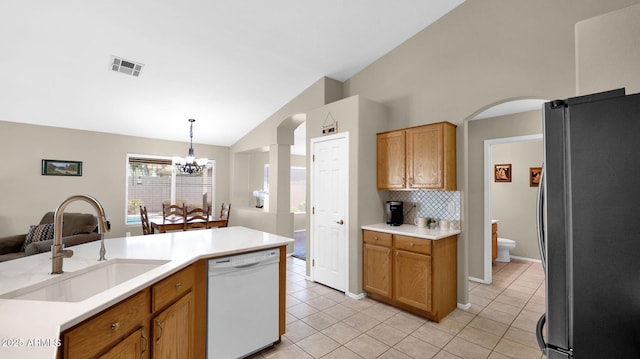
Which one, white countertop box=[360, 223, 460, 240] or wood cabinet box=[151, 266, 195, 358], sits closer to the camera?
wood cabinet box=[151, 266, 195, 358]

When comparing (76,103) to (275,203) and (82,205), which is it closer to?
(82,205)

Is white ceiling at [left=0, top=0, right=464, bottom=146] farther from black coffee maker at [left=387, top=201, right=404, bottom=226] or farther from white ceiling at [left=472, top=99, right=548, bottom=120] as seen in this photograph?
black coffee maker at [left=387, top=201, right=404, bottom=226]

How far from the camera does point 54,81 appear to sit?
12.5 ft

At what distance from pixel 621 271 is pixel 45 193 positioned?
7.31 m

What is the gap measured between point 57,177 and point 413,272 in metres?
6.39

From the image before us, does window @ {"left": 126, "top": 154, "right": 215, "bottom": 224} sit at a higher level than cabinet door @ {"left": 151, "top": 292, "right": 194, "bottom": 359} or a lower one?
higher

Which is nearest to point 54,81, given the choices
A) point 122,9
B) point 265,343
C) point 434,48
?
point 122,9

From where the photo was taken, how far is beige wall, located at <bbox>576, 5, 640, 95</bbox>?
1.69 meters

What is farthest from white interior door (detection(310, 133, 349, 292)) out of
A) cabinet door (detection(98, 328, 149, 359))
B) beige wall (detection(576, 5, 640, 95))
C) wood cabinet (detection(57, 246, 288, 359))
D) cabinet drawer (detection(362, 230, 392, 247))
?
cabinet door (detection(98, 328, 149, 359))

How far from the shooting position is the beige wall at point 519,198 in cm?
530

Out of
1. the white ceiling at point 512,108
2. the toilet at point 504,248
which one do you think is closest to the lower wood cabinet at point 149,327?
the white ceiling at point 512,108

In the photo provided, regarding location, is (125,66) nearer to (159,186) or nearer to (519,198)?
(159,186)

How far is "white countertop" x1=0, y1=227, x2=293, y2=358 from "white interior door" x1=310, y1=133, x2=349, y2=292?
142 cm

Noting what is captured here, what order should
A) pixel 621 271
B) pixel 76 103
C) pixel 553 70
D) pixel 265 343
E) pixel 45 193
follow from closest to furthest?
1. pixel 621 271
2. pixel 265 343
3. pixel 553 70
4. pixel 76 103
5. pixel 45 193
